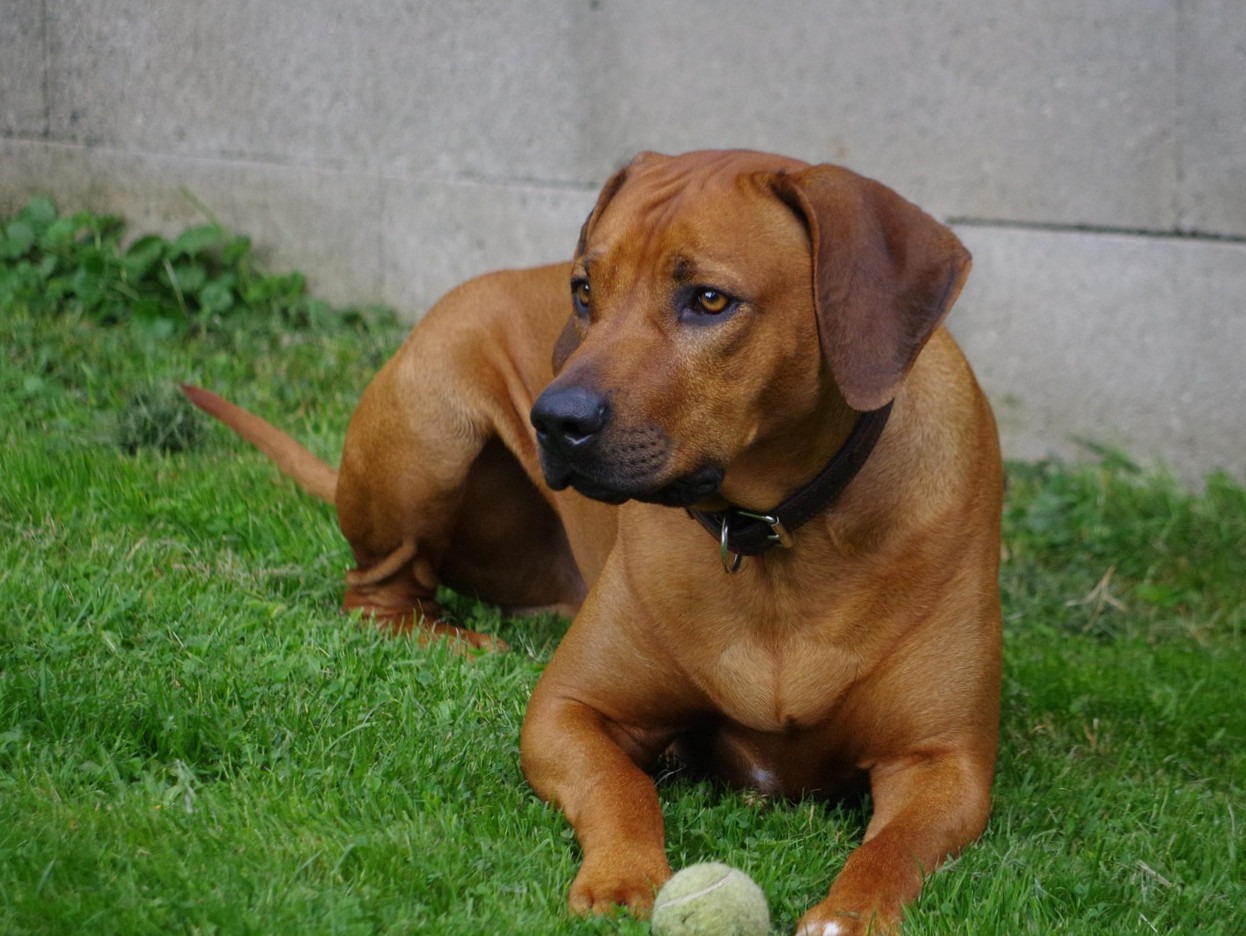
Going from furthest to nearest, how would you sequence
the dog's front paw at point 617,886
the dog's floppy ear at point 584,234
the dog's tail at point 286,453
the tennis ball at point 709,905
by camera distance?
the dog's tail at point 286,453
the dog's floppy ear at point 584,234
the dog's front paw at point 617,886
the tennis ball at point 709,905

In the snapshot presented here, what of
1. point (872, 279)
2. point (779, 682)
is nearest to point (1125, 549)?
point (779, 682)

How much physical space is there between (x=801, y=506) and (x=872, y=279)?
46cm

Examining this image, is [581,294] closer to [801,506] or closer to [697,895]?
[801,506]

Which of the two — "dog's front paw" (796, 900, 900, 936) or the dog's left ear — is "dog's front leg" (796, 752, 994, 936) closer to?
"dog's front paw" (796, 900, 900, 936)

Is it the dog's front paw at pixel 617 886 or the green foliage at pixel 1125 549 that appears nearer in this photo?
the dog's front paw at pixel 617 886

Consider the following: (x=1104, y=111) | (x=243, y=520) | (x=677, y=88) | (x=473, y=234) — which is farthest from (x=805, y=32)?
(x=243, y=520)

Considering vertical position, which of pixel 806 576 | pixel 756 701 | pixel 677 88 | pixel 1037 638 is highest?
pixel 677 88

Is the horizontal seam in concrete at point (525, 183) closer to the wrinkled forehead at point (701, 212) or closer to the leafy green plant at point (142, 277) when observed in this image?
the leafy green plant at point (142, 277)

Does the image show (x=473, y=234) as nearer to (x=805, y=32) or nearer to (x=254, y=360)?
(x=254, y=360)

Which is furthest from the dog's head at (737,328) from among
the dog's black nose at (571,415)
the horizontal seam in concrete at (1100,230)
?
the horizontal seam in concrete at (1100,230)

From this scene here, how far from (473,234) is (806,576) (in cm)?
366

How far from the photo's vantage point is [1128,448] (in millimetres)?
5727

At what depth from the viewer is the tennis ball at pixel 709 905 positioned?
245 cm

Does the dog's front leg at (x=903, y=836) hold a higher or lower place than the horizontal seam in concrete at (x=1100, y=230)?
lower
